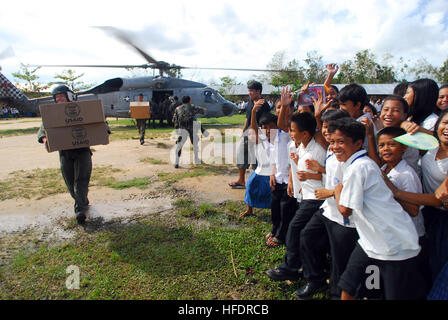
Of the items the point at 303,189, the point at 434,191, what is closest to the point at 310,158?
the point at 303,189

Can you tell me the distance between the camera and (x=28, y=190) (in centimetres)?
529

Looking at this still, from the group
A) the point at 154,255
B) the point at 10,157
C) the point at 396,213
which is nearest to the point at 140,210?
the point at 154,255

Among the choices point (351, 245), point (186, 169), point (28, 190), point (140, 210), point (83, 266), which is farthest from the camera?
point (186, 169)

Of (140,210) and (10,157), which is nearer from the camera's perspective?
(140,210)

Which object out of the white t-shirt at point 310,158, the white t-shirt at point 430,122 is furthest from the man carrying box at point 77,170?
the white t-shirt at point 430,122

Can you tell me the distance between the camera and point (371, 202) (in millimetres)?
1747

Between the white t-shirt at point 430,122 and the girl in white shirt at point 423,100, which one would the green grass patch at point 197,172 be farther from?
the white t-shirt at point 430,122

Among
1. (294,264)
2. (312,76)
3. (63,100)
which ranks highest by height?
(312,76)

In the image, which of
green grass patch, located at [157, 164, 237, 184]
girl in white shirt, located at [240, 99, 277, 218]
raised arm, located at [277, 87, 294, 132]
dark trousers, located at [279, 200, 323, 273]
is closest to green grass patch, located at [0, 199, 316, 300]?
dark trousers, located at [279, 200, 323, 273]

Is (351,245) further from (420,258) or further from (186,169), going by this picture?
(186,169)

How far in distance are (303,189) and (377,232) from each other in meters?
0.87

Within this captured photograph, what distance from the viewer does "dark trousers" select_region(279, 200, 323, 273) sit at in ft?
8.02

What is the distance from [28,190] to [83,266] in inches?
132

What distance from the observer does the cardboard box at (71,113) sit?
136 inches
